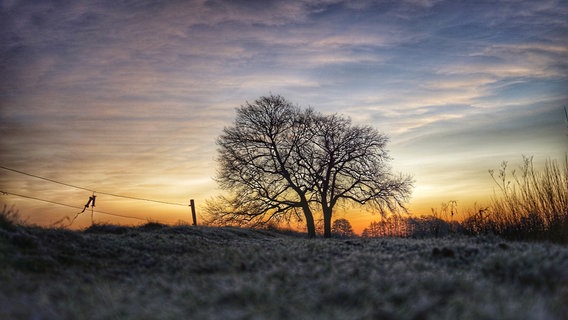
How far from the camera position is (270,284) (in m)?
5.17

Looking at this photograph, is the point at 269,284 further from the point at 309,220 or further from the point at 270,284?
the point at 309,220

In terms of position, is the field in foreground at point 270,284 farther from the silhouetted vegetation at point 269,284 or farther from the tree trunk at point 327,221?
the tree trunk at point 327,221

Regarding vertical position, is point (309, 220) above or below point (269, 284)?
above

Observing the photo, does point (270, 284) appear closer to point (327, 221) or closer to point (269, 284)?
point (269, 284)

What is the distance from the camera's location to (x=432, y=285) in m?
5.08

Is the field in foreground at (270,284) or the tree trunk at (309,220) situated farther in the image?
the tree trunk at (309,220)

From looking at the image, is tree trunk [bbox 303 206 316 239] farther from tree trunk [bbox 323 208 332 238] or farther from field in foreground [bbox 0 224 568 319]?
field in foreground [bbox 0 224 568 319]

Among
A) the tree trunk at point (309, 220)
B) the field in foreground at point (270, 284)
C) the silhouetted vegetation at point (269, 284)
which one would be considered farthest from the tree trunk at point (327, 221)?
the silhouetted vegetation at point (269, 284)

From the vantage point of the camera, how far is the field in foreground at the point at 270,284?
159 inches

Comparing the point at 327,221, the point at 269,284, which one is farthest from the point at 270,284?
the point at 327,221

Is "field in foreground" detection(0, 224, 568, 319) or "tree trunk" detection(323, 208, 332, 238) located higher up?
"tree trunk" detection(323, 208, 332, 238)

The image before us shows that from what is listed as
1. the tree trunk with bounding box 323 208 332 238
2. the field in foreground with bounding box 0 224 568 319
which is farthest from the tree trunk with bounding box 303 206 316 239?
the field in foreground with bounding box 0 224 568 319

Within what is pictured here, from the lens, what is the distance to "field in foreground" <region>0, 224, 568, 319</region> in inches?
159

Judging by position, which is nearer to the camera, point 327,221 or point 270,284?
point 270,284
